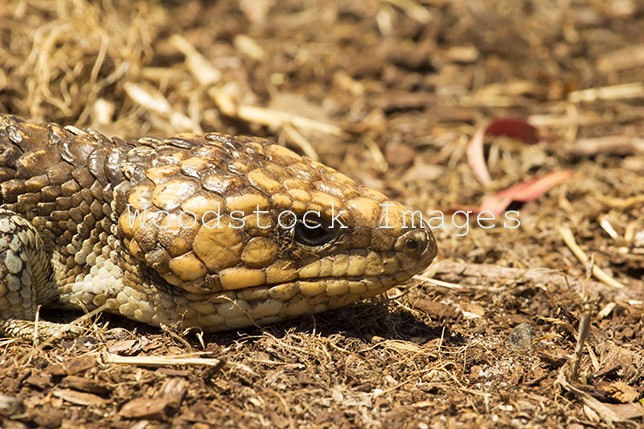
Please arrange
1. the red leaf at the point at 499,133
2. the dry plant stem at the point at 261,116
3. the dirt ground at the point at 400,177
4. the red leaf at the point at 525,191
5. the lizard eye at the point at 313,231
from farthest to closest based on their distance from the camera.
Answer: the dry plant stem at the point at 261,116 < the red leaf at the point at 499,133 < the red leaf at the point at 525,191 < the lizard eye at the point at 313,231 < the dirt ground at the point at 400,177

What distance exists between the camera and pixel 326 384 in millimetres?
4473

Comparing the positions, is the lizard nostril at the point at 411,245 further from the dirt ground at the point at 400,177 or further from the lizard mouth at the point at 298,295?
the dirt ground at the point at 400,177

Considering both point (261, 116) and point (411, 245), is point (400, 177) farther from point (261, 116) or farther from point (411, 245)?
point (411, 245)

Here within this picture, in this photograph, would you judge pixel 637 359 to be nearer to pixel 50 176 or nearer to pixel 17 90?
pixel 50 176

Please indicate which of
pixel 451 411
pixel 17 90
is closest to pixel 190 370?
pixel 451 411

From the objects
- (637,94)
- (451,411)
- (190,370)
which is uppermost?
(190,370)

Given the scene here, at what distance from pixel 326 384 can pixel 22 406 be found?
1.46m

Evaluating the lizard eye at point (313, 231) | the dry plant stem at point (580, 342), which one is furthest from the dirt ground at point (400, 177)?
the lizard eye at point (313, 231)

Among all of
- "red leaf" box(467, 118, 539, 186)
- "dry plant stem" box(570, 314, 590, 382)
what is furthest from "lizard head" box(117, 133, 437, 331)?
"red leaf" box(467, 118, 539, 186)

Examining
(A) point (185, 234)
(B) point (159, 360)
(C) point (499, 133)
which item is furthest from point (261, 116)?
(B) point (159, 360)

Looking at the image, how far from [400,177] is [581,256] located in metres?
1.89

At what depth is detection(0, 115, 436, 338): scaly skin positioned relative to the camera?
4.46m

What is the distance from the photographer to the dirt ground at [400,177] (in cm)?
436

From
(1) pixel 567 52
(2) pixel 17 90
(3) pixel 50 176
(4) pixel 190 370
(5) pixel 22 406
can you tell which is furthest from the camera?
(1) pixel 567 52
